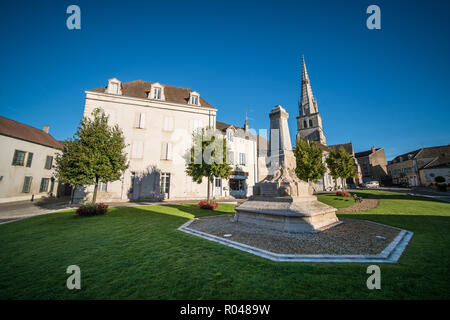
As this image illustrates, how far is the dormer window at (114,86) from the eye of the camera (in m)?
19.1

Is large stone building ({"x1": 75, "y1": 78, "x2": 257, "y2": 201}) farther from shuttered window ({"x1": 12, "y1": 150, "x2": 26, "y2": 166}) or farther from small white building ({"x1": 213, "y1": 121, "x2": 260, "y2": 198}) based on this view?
shuttered window ({"x1": 12, "y1": 150, "x2": 26, "y2": 166})

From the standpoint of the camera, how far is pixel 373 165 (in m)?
51.7

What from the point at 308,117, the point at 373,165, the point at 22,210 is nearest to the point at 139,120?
the point at 22,210

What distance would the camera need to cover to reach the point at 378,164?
171 ft

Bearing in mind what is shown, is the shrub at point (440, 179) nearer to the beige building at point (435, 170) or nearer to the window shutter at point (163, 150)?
the beige building at point (435, 170)

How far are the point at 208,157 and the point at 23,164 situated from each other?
71.2ft

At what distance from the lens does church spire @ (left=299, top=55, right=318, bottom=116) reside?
57.8 meters

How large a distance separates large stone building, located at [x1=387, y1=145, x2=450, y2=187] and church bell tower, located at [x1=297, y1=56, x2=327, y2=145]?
762 inches

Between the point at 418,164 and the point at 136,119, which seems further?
the point at 418,164

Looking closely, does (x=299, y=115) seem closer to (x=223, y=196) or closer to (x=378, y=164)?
(x=378, y=164)

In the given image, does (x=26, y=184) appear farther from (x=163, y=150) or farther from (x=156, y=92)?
(x=156, y=92)

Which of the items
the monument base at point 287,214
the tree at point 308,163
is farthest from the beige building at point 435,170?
the monument base at point 287,214

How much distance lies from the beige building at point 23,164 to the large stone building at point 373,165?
230 ft
